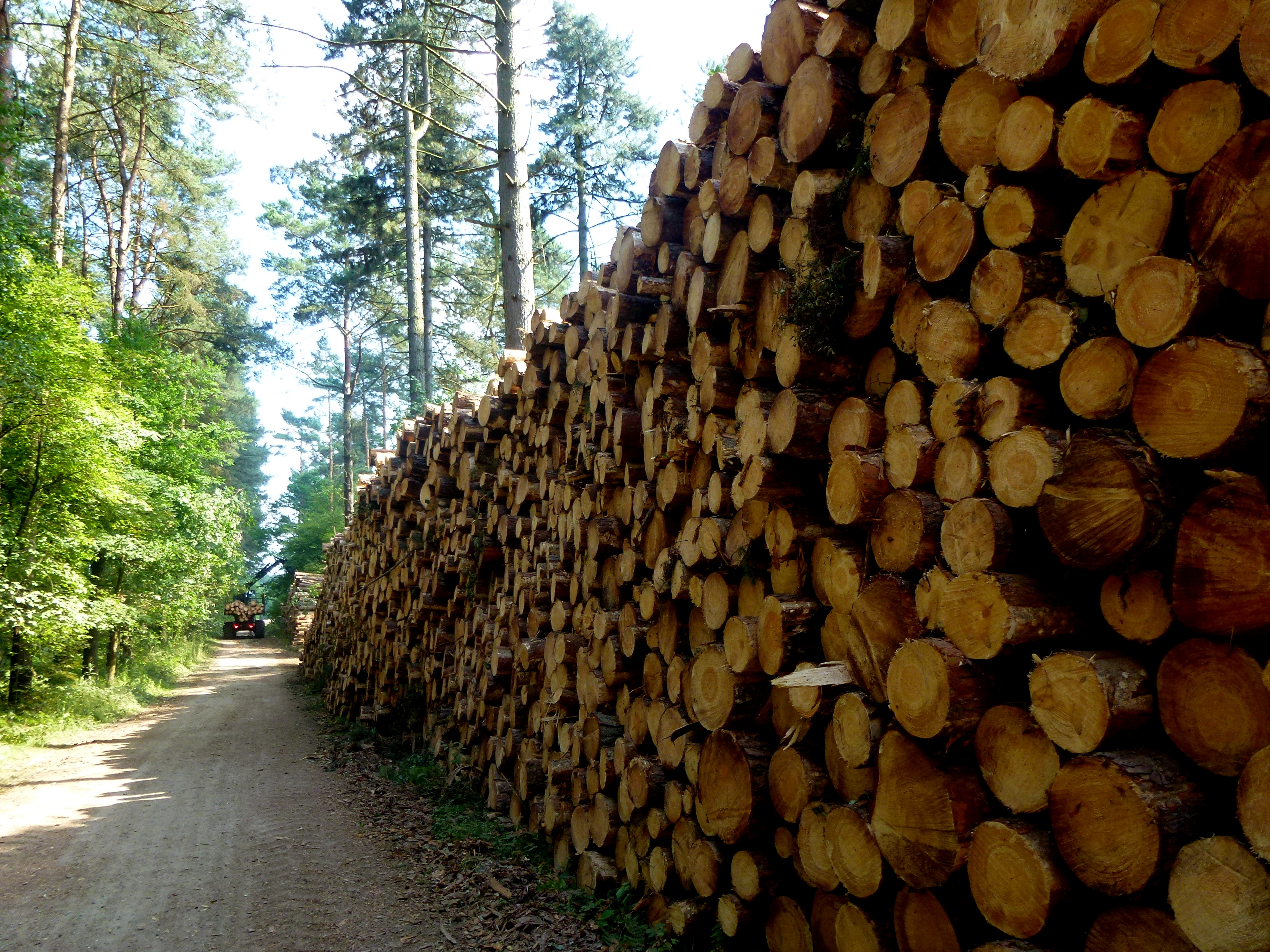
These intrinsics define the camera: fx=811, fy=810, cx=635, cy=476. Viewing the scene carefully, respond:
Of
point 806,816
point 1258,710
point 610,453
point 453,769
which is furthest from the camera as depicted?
point 453,769

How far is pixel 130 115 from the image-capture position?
20.4 meters

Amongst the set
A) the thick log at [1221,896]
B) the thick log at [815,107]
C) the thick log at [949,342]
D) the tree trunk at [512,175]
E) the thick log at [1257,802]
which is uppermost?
the tree trunk at [512,175]

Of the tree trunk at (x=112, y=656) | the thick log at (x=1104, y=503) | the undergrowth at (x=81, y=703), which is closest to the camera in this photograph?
the thick log at (x=1104, y=503)

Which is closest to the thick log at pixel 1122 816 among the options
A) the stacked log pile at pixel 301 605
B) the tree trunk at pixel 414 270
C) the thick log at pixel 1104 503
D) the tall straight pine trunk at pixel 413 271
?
the thick log at pixel 1104 503

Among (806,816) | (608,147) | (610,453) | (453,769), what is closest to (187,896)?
(453,769)

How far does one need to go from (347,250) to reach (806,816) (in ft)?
77.6

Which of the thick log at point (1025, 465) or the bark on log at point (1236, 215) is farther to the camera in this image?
the thick log at point (1025, 465)

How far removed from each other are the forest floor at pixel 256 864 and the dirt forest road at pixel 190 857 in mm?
14

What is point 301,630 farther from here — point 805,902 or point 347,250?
point 805,902

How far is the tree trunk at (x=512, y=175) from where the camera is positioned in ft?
34.6

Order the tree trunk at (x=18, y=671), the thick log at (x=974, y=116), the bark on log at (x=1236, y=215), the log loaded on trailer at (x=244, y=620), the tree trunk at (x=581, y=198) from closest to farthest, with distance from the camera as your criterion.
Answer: the bark on log at (x=1236, y=215), the thick log at (x=974, y=116), the tree trunk at (x=18, y=671), the tree trunk at (x=581, y=198), the log loaded on trailer at (x=244, y=620)

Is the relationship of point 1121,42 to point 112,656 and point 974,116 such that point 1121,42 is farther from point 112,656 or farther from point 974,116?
point 112,656

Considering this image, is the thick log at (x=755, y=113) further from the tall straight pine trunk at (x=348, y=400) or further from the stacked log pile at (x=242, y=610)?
the stacked log pile at (x=242, y=610)

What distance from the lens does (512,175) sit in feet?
35.0
